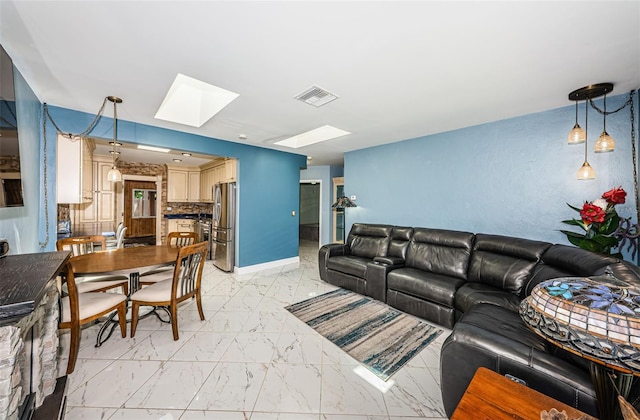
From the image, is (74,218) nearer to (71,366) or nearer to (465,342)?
(71,366)

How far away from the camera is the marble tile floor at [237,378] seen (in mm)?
1584

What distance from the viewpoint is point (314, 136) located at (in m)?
4.38

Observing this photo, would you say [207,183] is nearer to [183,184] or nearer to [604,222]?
[183,184]

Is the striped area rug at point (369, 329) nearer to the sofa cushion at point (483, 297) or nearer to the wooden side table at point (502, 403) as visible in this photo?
the sofa cushion at point (483, 297)

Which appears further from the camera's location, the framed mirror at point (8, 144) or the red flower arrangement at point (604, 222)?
the red flower arrangement at point (604, 222)

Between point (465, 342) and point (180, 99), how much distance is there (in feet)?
13.0

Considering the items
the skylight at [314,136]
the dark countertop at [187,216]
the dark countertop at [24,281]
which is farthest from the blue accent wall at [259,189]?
the dark countertop at [187,216]

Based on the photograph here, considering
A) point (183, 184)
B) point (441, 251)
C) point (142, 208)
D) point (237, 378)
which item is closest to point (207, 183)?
point (183, 184)

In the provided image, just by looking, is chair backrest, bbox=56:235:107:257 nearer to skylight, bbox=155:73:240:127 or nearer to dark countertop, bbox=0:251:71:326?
dark countertop, bbox=0:251:71:326

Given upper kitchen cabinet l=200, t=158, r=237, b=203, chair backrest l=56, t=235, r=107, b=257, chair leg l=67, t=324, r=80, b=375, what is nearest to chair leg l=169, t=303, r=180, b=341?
chair leg l=67, t=324, r=80, b=375

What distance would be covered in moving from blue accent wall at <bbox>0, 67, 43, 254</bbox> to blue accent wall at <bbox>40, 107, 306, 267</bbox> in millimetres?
917

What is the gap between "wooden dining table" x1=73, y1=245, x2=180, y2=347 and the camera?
2145 millimetres

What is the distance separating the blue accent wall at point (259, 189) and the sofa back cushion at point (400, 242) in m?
2.31

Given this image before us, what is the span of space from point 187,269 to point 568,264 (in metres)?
3.59
